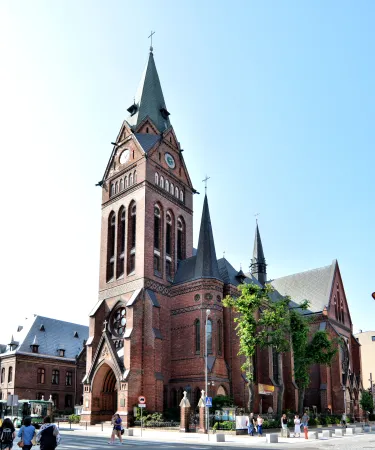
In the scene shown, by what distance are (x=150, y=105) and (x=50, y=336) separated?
106ft

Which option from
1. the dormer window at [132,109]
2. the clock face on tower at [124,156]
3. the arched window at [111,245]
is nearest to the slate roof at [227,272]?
the arched window at [111,245]

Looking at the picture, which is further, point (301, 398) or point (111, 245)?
point (111, 245)

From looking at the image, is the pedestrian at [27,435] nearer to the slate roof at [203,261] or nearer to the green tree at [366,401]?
the slate roof at [203,261]

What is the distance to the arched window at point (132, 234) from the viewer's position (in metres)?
46.6

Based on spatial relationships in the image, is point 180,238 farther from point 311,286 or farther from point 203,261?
point 311,286

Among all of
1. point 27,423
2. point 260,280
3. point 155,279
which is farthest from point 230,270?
point 27,423

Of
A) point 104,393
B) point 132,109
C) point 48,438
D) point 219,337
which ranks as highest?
point 132,109

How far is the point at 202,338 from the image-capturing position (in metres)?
41.4

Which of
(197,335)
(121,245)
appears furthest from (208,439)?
(121,245)

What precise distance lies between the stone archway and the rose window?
3.61 meters

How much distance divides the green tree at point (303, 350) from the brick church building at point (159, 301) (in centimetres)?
294

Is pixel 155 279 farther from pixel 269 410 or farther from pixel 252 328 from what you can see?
pixel 269 410

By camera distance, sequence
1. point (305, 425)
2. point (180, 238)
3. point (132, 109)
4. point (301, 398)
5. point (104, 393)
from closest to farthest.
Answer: point (305, 425)
point (104, 393)
point (301, 398)
point (180, 238)
point (132, 109)

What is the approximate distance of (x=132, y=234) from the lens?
156ft
